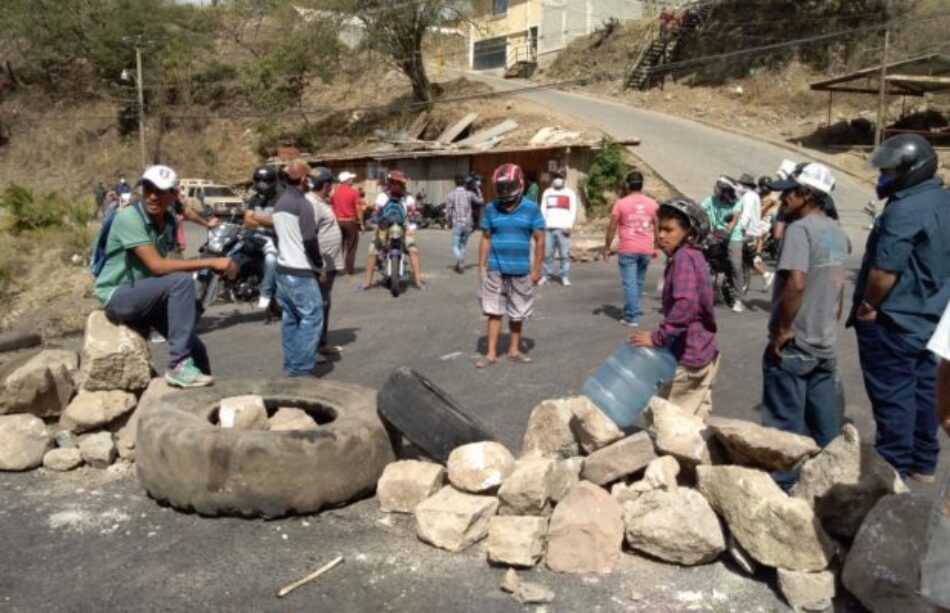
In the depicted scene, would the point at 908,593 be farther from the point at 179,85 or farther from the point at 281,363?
the point at 179,85

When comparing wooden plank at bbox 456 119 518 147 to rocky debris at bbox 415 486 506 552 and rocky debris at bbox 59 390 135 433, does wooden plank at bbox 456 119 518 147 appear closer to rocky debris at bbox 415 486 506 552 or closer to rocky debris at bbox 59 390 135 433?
rocky debris at bbox 59 390 135 433

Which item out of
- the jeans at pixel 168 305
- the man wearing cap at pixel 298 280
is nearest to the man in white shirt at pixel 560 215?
the man wearing cap at pixel 298 280

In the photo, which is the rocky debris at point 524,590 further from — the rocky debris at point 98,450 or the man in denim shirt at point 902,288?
the rocky debris at point 98,450

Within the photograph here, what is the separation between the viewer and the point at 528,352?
8.31m

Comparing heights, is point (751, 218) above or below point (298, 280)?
above

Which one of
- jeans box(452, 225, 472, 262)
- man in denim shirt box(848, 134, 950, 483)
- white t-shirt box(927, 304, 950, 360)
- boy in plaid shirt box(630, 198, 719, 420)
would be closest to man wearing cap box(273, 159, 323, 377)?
boy in plaid shirt box(630, 198, 719, 420)

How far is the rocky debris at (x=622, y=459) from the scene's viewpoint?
13.5ft

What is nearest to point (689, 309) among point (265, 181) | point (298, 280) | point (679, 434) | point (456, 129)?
point (679, 434)

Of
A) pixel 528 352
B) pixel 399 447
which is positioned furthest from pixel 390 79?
pixel 399 447

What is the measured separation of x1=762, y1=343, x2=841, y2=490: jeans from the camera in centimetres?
449

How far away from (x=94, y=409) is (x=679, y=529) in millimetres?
3754

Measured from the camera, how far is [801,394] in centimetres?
450

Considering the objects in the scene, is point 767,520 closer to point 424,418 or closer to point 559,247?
point 424,418

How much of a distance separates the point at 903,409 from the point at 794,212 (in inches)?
48.5
